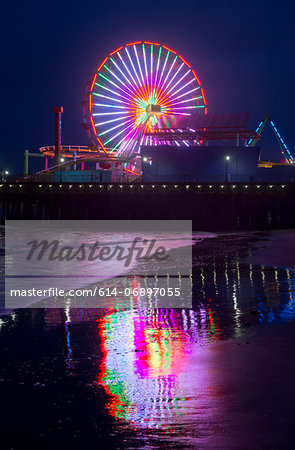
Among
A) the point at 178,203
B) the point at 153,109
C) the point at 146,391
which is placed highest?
the point at 153,109

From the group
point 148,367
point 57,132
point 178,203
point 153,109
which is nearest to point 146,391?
point 148,367

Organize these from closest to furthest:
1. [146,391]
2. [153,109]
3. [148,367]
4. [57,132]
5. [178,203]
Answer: [146,391] < [148,367] < [178,203] < [153,109] < [57,132]

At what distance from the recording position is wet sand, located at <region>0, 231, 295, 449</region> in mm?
5082

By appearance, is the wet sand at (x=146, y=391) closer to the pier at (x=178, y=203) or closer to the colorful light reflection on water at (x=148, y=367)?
the colorful light reflection on water at (x=148, y=367)

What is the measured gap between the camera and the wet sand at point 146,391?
16.7 ft

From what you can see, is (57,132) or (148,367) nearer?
(148,367)

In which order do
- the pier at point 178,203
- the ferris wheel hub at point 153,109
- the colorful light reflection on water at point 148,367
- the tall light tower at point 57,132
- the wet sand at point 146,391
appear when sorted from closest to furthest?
1. the wet sand at point 146,391
2. the colorful light reflection on water at point 148,367
3. the pier at point 178,203
4. the ferris wheel hub at point 153,109
5. the tall light tower at point 57,132

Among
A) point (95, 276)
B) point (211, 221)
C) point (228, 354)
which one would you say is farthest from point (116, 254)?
point (211, 221)

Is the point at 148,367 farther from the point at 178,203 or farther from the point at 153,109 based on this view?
the point at 153,109

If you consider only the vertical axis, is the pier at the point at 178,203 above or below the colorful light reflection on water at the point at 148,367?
above

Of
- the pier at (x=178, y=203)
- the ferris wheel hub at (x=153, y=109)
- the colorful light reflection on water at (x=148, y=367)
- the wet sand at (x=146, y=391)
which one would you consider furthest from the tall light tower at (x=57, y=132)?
the wet sand at (x=146, y=391)

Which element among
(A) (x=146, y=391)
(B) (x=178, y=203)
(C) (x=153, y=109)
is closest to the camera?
(A) (x=146, y=391)

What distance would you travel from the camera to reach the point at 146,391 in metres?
6.17

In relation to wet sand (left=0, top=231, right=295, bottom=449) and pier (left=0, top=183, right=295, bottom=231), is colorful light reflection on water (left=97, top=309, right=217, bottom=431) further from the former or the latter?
pier (left=0, top=183, right=295, bottom=231)
